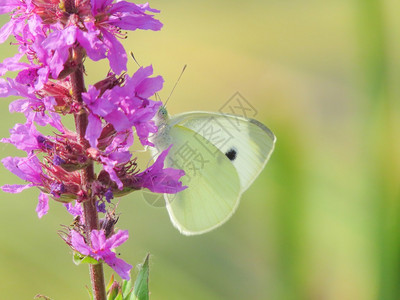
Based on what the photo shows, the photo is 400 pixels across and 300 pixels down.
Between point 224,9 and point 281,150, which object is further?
point 224,9

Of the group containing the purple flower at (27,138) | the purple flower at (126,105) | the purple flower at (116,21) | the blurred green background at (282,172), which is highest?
the purple flower at (116,21)

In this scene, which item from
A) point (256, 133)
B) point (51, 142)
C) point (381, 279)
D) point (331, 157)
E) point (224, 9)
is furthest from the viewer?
point (224, 9)

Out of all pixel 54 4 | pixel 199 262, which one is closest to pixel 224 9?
pixel 199 262

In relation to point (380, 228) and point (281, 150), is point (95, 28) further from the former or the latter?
point (380, 228)

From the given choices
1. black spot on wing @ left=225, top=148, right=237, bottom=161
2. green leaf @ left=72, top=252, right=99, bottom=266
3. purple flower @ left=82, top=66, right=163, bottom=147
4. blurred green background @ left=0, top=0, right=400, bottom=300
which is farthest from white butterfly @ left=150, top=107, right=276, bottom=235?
green leaf @ left=72, top=252, right=99, bottom=266

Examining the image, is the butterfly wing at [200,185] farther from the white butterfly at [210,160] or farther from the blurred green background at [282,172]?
the blurred green background at [282,172]

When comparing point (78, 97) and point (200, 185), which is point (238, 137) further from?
point (78, 97)

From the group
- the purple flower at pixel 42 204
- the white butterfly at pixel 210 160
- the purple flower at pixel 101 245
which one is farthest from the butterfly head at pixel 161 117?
the purple flower at pixel 101 245
